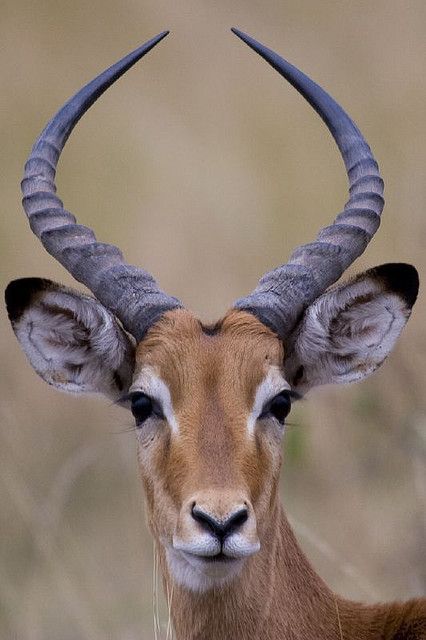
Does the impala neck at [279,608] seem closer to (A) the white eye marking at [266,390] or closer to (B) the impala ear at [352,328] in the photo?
(A) the white eye marking at [266,390]

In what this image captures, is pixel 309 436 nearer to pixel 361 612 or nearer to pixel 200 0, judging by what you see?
pixel 361 612

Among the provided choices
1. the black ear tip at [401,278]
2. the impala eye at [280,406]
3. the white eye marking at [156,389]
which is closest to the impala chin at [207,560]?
the white eye marking at [156,389]

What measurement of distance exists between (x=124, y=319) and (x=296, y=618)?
1864 millimetres

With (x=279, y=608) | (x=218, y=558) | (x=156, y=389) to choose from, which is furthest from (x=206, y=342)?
(x=279, y=608)

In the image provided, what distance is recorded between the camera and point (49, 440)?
50.8ft

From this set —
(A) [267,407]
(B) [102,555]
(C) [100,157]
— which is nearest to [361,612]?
(A) [267,407]

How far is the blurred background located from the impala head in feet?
4.54

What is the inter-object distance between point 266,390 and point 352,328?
944 millimetres

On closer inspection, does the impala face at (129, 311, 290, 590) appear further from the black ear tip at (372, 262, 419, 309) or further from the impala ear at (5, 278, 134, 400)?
the black ear tip at (372, 262, 419, 309)

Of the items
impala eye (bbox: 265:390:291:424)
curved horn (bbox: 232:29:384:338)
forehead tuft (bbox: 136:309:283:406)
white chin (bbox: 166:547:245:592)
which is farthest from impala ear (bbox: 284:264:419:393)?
white chin (bbox: 166:547:245:592)

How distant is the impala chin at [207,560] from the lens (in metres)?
8.38

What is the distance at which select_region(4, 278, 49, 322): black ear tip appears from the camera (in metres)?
9.28

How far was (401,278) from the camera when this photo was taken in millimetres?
9531

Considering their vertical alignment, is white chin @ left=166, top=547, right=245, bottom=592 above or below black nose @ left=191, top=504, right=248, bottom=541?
below
